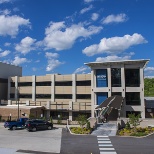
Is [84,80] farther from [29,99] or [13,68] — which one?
[13,68]

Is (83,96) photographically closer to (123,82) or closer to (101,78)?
(101,78)

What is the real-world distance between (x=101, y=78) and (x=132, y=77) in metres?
6.24

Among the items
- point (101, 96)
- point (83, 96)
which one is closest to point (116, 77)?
point (101, 96)

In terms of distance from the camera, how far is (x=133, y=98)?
50062 mm

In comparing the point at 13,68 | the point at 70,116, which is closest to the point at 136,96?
the point at 70,116

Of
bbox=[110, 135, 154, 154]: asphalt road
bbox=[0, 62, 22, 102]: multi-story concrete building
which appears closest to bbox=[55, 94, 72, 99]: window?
bbox=[0, 62, 22, 102]: multi-story concrete building

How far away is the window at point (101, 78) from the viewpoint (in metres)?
52.2

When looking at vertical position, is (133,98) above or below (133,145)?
above

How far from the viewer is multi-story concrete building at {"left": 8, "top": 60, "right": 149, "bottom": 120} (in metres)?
50.1

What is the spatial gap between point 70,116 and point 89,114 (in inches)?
177

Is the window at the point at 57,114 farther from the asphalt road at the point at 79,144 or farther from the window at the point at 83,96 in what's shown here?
the asphalt road at the point at 79,144

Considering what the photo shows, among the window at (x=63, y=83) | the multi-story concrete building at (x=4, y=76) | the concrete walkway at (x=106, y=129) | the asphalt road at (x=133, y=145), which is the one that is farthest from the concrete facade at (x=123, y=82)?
the multi-story concrete building at (x=4, y=76)

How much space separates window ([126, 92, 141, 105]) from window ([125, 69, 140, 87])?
1.76m

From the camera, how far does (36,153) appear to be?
23.9 meters
